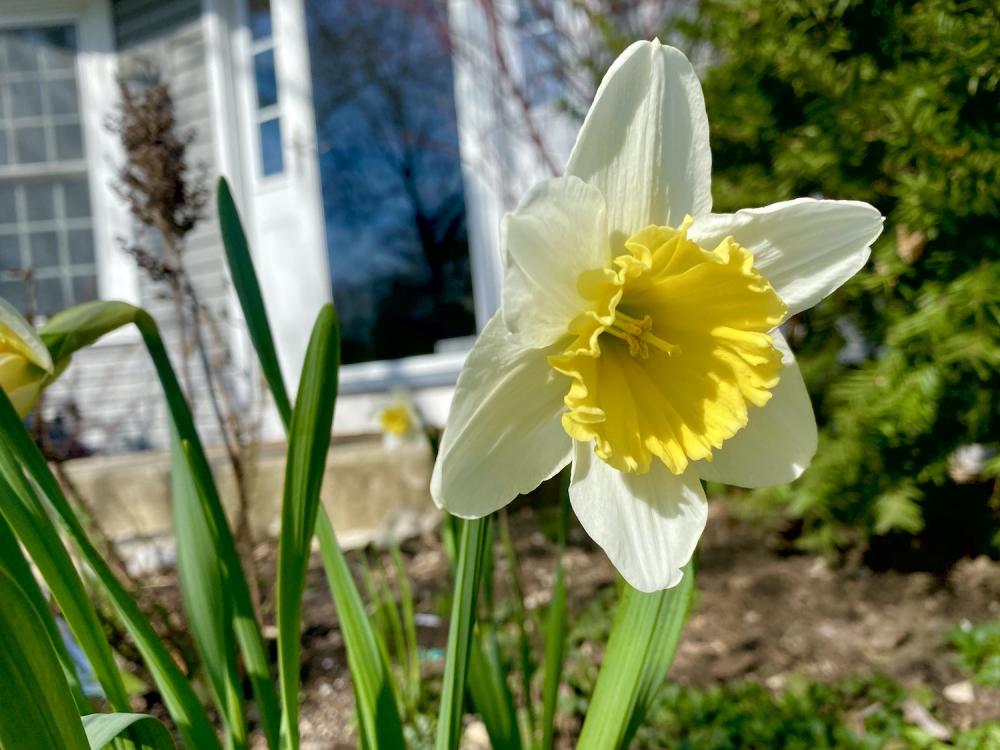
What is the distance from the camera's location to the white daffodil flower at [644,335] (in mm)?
523

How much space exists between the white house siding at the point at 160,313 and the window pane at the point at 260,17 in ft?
1.12

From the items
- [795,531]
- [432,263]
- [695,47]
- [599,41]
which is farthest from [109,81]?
[795,531]

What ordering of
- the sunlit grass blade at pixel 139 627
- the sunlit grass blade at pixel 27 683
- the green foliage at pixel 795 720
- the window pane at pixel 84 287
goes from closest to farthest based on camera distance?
the sunlit grass blade at pixel 27 683, the sunlit grass blade at pixel 139 627, the green foliage at pixel 795 720, the window pane at pixel 84 287

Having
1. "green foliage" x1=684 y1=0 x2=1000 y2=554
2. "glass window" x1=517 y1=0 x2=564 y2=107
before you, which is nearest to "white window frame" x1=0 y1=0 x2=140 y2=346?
"glass window" x1=517 y1=0 x2=564 y2=107

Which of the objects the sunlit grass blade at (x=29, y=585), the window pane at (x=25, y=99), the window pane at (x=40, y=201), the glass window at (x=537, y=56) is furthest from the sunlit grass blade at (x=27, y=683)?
the window pane at (x=25, y=99)

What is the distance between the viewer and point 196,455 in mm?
714

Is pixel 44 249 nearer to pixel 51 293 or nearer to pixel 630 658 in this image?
pixel 51 293

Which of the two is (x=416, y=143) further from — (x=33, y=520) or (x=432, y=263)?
(x=33, y=520)

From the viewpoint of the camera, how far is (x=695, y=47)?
8.68 ft

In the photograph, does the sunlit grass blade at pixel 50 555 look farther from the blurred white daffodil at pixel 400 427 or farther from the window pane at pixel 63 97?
the window pane at pixel 63 97

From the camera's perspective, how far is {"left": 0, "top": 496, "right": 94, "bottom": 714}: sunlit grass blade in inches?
21.3

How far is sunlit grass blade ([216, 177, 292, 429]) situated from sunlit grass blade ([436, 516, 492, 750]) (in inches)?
9.9

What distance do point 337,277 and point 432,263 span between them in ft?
1.89

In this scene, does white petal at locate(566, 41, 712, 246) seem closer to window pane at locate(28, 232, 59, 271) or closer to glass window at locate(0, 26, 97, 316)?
glass window at locate(0, 26, 97, 316)
